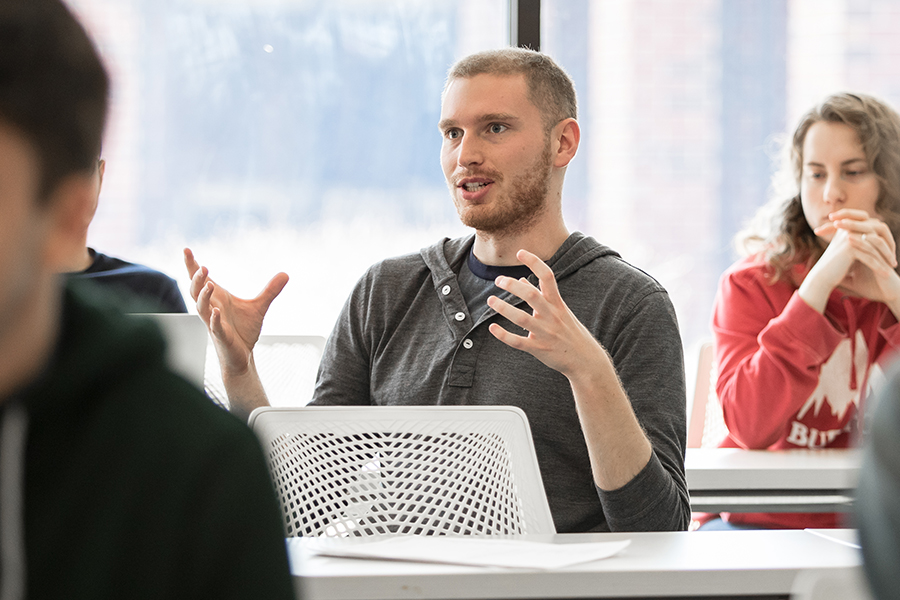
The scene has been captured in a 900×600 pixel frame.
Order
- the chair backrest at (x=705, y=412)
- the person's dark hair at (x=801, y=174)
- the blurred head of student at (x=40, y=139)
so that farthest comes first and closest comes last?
the chair backrest at (x=705, y=412) → the person's dark hair at (x=801, y=174) → the blurred head of student at (x=40, y=139)

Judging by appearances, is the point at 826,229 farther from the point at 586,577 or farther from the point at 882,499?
the point at 882,499

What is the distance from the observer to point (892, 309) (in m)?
2.21

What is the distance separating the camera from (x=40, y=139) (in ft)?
1.43

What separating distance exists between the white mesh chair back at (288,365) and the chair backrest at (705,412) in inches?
40.0

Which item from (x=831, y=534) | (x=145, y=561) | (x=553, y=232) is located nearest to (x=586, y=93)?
(x=553, y=232)

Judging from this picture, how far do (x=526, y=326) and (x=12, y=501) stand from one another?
0.89 metres

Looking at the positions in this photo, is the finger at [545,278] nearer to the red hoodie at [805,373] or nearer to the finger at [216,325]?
the finger at [216,325]

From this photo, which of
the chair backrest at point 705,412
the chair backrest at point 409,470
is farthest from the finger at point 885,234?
the chair backrest at point 409,470

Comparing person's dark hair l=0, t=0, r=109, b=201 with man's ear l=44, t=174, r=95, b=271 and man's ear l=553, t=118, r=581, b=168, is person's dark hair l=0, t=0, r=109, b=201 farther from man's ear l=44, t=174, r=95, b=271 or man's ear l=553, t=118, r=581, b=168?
man's ear l=553, t=118, r=581, b=168

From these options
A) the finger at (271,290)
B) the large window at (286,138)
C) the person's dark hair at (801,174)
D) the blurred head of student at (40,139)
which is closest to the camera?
the blurred head of student at (40,139)

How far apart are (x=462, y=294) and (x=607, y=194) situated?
5.32 feet

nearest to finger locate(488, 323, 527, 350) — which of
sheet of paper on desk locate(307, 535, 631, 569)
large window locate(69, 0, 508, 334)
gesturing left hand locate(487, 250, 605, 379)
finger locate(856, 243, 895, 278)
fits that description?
gesturing left hand locate(487, 250, 605, 379)

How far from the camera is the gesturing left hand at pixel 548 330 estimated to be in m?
1.28

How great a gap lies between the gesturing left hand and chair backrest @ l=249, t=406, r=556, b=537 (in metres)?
0.10
